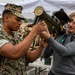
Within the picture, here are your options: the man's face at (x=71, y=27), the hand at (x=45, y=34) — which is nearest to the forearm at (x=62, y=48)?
the hand at (x=45, y=34)

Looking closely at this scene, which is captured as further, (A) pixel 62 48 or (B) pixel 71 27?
(B) pixel 71 27

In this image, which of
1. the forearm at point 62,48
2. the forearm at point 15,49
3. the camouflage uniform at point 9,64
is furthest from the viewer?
the forearm at point 62,48

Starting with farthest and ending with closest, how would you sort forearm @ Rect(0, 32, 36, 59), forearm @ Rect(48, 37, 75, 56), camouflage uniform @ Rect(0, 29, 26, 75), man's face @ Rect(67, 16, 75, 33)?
1. man's face @ Rect(67, 16, 75, 33)
2. forearm @ Rect(48, 37, 75, 56)
3. camouflage uniform @ Rect(0, 29, 26, 75)
4. forearm @ Rect(0, 32, 36, 59)

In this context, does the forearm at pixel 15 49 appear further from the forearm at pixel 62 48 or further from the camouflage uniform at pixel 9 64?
the forearm at pixel 62 48

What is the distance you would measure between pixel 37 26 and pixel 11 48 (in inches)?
13.0

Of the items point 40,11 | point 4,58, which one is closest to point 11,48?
point 4,58

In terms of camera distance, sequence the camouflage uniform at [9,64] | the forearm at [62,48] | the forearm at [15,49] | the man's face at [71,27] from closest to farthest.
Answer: the forearm at [15,49] < the camouflage uniform at [9,64] < the forearm at [62,48] < the man's face at [71,27]

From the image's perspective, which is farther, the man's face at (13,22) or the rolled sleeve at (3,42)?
the man's face at (13,22)

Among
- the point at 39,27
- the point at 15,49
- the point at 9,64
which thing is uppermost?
the point at 39,27

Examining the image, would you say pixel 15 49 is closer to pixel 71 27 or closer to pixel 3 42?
pixel 3 42

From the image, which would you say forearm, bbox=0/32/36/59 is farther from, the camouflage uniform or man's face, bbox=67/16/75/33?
man's face, bbox=67/16/75/33

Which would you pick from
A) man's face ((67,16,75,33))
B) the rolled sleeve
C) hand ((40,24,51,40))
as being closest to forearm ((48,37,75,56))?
hand ((40,24,51,40))

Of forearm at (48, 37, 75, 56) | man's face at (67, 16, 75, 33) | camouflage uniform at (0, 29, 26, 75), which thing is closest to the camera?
camouflage uniform at (0, 29, 26, 75)

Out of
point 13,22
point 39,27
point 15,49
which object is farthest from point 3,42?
point 39,27
